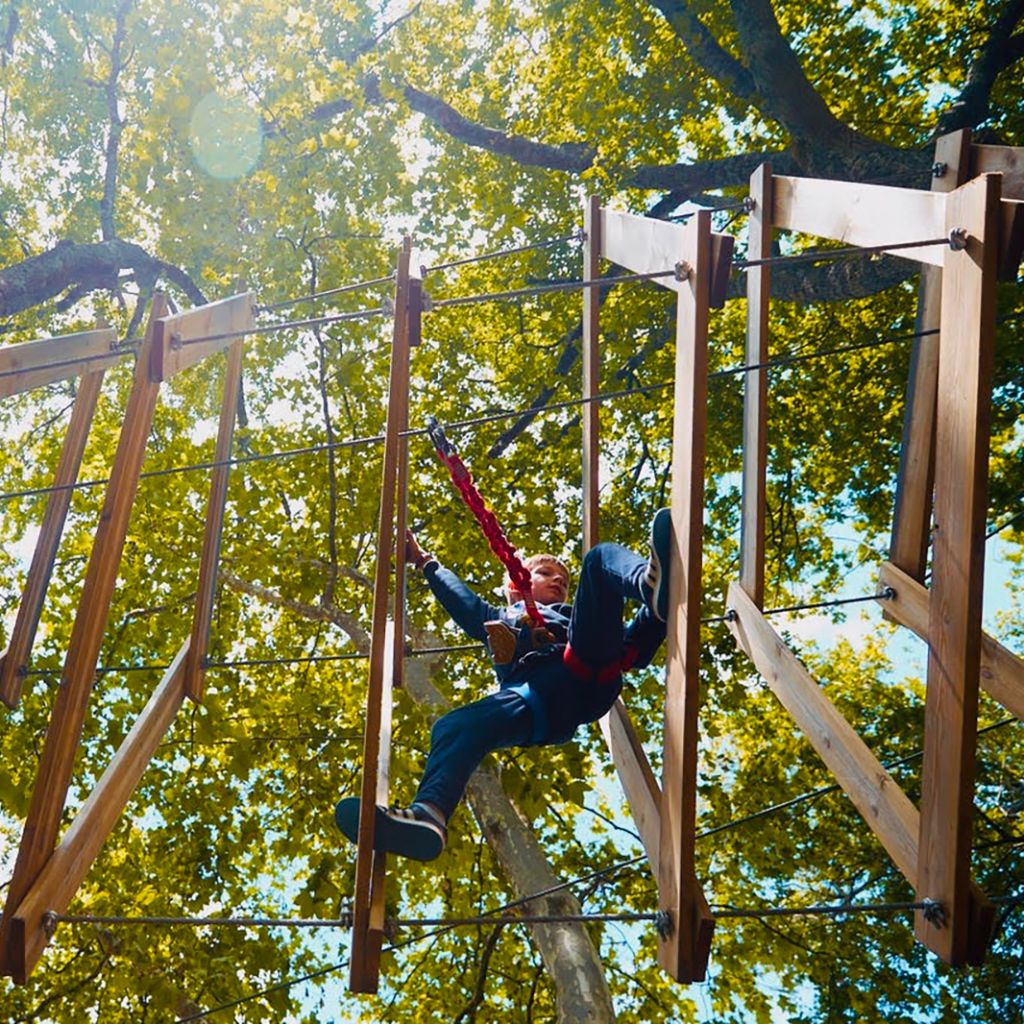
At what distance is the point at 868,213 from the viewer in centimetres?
318

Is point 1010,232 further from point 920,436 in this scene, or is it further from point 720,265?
point 920,436

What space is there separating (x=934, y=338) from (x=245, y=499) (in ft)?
19.6

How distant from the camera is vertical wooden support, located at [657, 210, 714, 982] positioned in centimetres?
255

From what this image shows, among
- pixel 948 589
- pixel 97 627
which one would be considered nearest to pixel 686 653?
pixel 948 589

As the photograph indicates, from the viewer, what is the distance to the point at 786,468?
966cm

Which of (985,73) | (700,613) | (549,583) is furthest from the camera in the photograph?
(985,73)

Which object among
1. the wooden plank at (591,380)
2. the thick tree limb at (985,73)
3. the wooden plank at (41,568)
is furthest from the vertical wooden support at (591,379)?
the thick tree limb at (985,73)

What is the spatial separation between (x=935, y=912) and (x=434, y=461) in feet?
24.0

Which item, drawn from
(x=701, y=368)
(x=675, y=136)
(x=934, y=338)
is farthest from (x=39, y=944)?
(x=675, y=136)

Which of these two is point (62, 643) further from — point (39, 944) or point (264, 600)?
point (39, 944)

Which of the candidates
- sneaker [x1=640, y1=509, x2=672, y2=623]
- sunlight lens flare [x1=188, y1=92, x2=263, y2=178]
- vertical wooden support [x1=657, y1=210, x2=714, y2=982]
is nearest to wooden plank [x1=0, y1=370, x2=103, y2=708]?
sneaker [x1=640, y1=509, x2=672, y2=623]

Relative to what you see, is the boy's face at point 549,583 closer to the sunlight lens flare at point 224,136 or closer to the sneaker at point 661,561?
the sneaker at point 661,561

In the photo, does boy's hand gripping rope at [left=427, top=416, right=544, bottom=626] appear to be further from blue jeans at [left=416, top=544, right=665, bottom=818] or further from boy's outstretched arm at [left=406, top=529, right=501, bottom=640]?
boy's outstretched arm at [left=406, top=529, right=501, bottom=640]

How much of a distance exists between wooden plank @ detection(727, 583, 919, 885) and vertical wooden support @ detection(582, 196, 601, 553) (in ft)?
2.19
